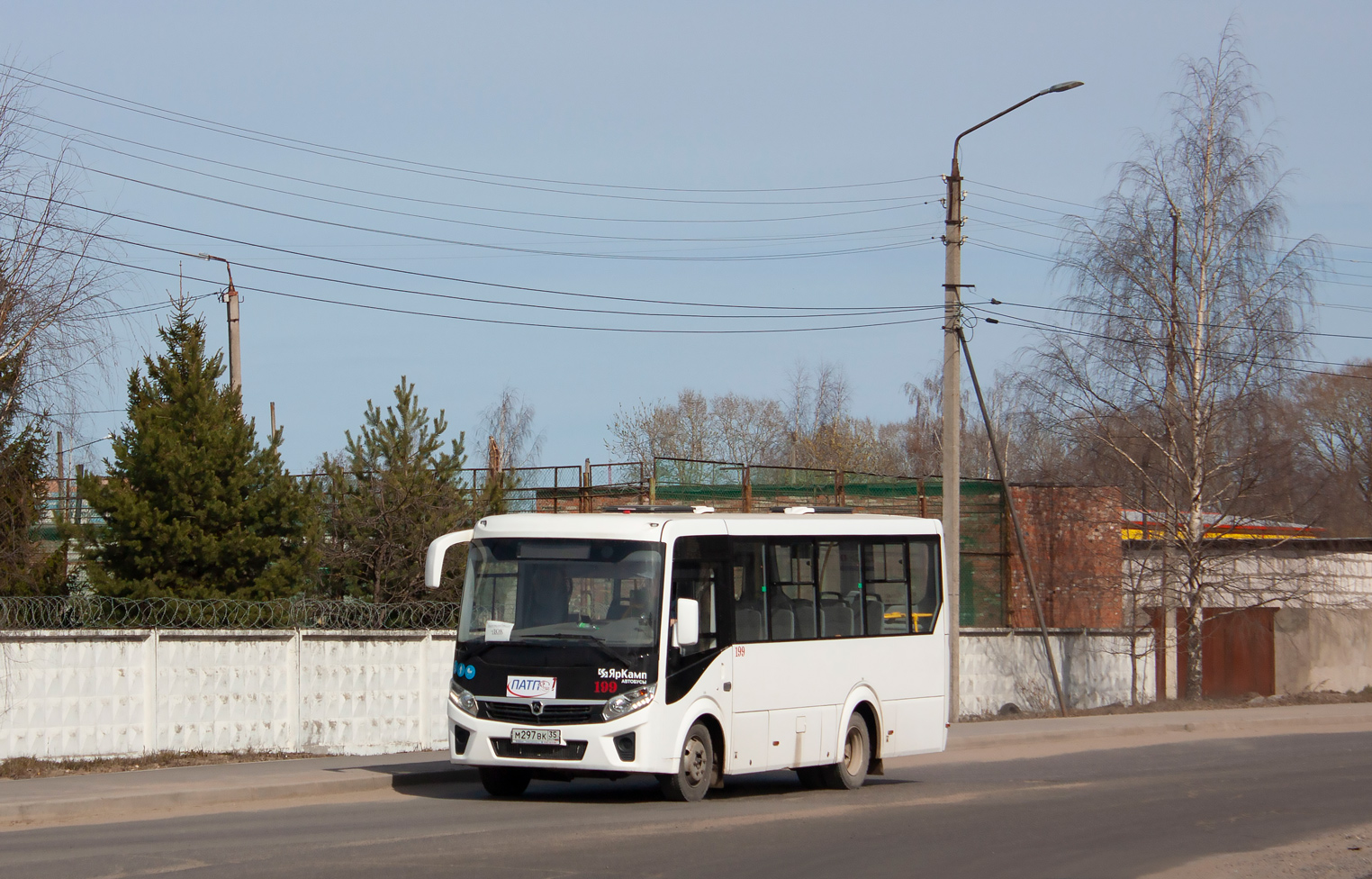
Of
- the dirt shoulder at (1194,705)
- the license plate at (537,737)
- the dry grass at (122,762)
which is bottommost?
the dirt shoulder at (1194,705)

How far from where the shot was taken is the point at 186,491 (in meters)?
19.8

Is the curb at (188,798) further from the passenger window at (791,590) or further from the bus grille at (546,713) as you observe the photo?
the passenger window at (791,590)

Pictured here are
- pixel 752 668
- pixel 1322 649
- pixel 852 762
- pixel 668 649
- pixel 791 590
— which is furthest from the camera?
pixel 1322 649

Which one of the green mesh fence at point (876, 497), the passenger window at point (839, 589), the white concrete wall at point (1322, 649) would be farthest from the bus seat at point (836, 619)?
the white concrete wall at point (1322, 649)

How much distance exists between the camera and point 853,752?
51.1 feet

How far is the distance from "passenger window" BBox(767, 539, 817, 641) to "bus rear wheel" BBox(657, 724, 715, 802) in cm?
141

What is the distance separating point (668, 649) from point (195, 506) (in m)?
9.62

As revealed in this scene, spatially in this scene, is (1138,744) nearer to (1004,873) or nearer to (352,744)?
(352,744)

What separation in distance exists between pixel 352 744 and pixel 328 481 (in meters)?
6.76

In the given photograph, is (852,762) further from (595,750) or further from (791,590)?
(595,750)

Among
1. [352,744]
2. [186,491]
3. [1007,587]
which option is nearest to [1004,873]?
[352,744]

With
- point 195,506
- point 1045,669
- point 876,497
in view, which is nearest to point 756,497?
point 876,497

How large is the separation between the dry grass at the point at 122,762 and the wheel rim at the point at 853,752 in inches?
257

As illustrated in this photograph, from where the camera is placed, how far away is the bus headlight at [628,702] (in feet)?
41.8
